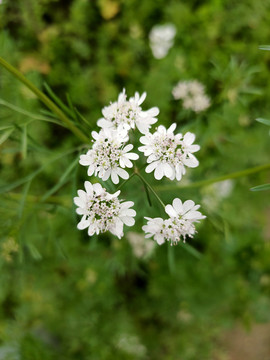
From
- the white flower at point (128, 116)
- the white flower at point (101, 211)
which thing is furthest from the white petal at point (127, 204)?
the white flower at point (128, 116)

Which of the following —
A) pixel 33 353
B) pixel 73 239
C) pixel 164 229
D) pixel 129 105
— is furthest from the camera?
pixel 73 239

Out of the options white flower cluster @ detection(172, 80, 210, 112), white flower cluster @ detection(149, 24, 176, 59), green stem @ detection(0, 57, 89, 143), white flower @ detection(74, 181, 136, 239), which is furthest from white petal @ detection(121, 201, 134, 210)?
white flower cluster @ detection(149, 24, 176, 59)

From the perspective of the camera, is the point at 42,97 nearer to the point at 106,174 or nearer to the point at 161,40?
the point at 106,174

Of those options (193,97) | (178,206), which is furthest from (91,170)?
(193,97)

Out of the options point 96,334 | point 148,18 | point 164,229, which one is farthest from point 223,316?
point 148,18

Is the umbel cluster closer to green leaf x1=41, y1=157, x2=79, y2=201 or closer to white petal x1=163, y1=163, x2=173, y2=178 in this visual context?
white petal x1=163, y1=163, x2=173, y2=178

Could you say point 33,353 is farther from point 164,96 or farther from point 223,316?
point 164,96
